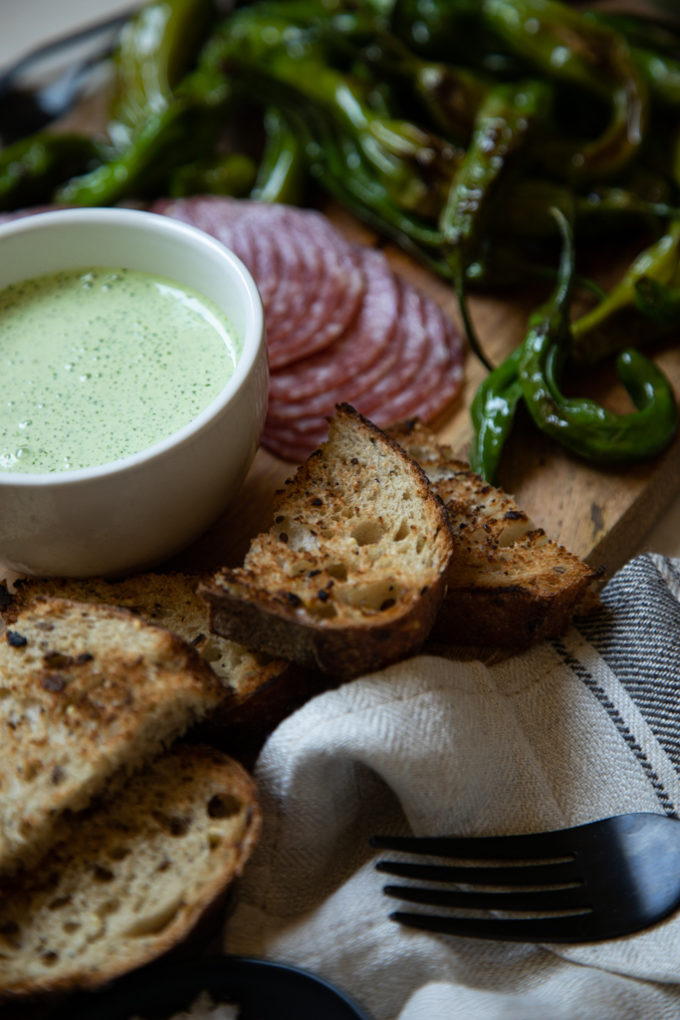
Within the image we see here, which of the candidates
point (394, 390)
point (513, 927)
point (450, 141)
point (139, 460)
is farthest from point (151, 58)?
point (513, 927)

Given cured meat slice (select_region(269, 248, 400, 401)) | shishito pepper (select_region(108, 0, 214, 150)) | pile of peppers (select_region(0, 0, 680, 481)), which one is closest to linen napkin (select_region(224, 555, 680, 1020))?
pile of peppers (select_region(0, 0, 680, 481))

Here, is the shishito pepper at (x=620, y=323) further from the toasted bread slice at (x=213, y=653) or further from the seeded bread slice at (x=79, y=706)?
the seeded bread slice at (x=79, y=706)

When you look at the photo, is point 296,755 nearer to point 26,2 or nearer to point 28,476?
point 28,476

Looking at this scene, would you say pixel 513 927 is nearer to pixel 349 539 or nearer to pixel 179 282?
pixel 349 539

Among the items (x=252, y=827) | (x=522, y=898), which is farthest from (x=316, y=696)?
(x=522, y=898)

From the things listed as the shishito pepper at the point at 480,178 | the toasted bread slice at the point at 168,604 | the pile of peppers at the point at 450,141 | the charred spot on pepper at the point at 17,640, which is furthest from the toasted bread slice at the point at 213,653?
the shishito pepper at the point at 480,178

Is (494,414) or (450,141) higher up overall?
(450,141)

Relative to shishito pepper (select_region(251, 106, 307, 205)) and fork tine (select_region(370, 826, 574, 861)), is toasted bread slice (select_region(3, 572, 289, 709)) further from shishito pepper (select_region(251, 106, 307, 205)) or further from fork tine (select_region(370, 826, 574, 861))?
shishito pepper (select_region(251, 106, 307, 205))
